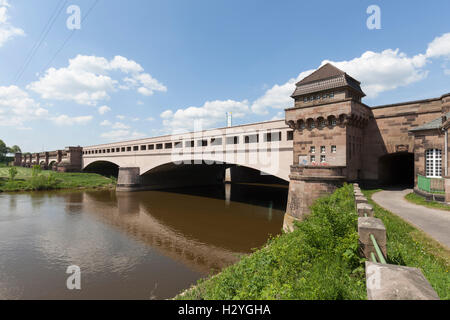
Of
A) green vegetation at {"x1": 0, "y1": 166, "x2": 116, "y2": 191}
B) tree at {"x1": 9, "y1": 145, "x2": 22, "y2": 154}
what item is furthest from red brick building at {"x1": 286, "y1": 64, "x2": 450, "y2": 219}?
tree at {"x1": 9, "y1": 145, "x2": 22, "y2": 154}

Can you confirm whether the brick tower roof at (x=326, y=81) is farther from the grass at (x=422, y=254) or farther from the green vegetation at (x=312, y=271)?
the green vegetation at (x=312, y=271)

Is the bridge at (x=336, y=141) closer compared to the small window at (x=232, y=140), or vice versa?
the bridge at (x=336, y=141)

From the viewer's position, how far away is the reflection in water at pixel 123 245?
990cm

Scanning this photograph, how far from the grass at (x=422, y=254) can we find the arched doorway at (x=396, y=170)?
15.9 metres

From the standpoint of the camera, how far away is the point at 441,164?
16.1 metres

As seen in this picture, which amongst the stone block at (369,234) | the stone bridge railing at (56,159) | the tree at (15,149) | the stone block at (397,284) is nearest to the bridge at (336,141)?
the stone block at (369,234)

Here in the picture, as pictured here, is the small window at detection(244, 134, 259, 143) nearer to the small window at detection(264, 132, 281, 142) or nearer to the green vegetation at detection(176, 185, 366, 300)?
the small window at detection(264, 132, 281, 142)

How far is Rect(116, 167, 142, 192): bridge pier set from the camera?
39.4 m

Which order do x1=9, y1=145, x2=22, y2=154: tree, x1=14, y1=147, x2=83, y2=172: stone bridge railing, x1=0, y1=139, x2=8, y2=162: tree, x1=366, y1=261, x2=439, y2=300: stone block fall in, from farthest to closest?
x1=9, y1=145, x2=22, y2=154: tree < x1=0, y1=139, x2=8, y2=162: tree < x1=14, y1=147, x2=83, y2=172: stone bridge railing < x1=366, y1=261, x2=439, y2=300: stone block

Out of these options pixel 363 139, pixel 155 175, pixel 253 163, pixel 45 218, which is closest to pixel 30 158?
pixel 155 175

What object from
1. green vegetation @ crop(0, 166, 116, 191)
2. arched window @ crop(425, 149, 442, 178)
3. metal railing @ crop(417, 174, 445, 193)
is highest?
arched window @ crop(425, 149, 442, 178)

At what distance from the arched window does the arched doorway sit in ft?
10.9
